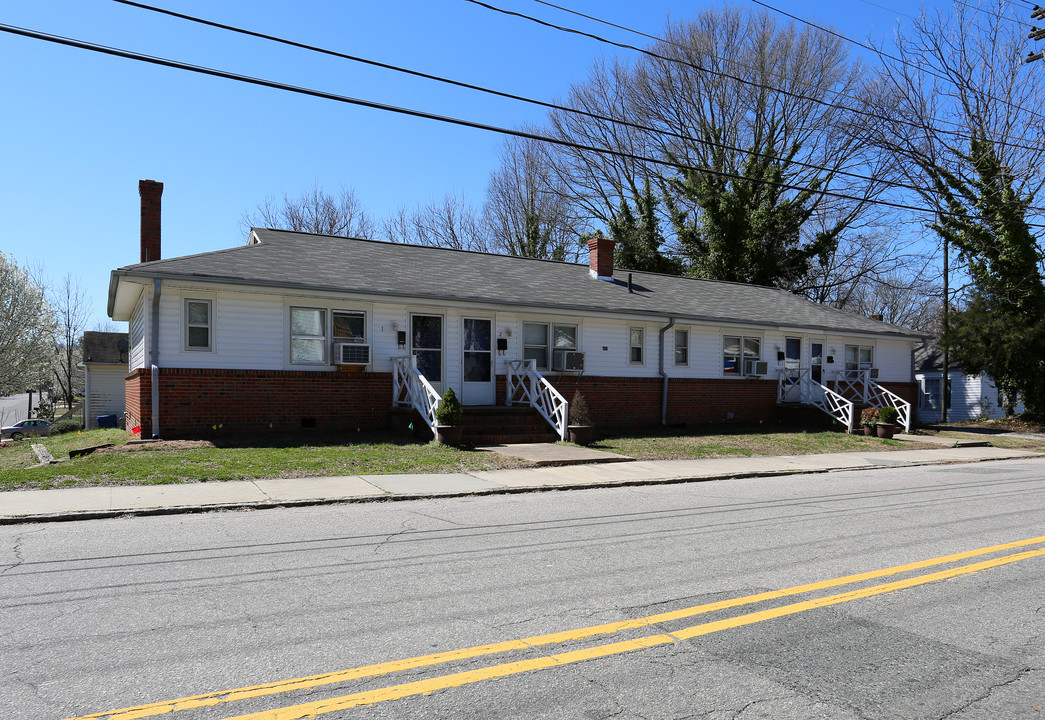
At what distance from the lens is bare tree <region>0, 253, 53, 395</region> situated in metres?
38.2

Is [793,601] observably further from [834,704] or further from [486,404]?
[486,404]

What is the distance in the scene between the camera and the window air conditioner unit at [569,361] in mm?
19000

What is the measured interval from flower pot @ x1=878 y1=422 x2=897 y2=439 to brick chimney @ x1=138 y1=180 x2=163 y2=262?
20694 millimetres

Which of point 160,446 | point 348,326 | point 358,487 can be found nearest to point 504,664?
point 358,487

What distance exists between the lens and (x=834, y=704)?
3.70 metres

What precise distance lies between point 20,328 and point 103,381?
9268 millimetres

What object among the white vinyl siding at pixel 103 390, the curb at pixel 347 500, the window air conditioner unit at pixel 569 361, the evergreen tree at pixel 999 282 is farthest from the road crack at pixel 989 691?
the white vinyl siding at pixel 103 390

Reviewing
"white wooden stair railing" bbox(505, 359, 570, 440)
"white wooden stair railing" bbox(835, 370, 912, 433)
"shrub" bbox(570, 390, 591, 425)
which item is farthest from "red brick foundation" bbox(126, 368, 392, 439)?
"white wooden stair railing" bbox(835, 370, 912, 433)

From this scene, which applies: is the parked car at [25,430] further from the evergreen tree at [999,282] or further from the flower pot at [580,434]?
the evergreen tree at [999,282]

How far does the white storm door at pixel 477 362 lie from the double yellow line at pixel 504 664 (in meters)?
12.9

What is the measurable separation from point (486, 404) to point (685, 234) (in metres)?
22.3

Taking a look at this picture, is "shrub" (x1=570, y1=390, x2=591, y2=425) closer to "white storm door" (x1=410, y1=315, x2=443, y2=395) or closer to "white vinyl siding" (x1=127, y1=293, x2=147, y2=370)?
"white storm door" (x1=410, y1=315, x2=443, y2=395)

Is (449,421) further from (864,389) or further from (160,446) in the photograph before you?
(864,389)

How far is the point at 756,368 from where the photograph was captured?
23062mm
